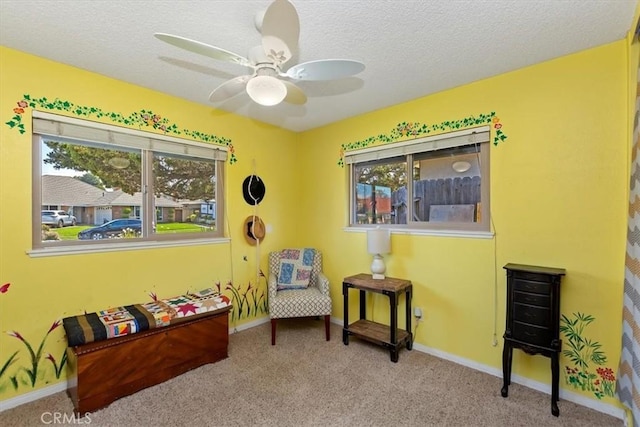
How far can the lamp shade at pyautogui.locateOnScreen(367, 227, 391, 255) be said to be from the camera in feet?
9.63

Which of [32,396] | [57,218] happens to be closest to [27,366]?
[32,396]

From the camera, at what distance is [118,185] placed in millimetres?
2623

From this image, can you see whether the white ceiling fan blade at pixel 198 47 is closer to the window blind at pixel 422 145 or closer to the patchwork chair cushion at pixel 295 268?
the window blind at pixel 422 145

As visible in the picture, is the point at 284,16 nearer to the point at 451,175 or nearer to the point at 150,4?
the point at 150,4

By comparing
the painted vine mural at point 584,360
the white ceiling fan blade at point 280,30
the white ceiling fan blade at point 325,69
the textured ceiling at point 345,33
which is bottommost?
the painted vine mural at point 584,360

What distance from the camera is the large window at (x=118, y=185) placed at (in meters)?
2.28

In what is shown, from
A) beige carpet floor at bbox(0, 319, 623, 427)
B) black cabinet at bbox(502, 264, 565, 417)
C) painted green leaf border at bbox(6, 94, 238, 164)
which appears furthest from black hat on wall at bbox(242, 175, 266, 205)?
black cabinet at bbox(502, 264, 565, 417)

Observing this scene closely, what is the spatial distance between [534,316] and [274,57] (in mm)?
2252

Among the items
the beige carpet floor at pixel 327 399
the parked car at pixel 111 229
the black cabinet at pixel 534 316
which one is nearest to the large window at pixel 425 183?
the black cabinet at pixel 534 316

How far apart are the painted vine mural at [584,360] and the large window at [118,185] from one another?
3.15 meters

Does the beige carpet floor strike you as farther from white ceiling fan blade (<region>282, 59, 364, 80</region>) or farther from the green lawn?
white ceiling fan blade (<region>282, 59, 364, 80</region>)

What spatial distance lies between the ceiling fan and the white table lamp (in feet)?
5.55

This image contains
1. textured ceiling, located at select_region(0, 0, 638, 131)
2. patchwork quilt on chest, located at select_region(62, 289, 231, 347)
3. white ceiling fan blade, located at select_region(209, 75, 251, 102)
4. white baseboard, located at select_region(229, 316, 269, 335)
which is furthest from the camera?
white baseboard, located at select_region(229, 316, 269, 335)

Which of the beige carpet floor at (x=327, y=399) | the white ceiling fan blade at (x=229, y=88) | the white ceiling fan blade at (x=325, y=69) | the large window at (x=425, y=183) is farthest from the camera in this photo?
the large window at (x=425, y=183)
